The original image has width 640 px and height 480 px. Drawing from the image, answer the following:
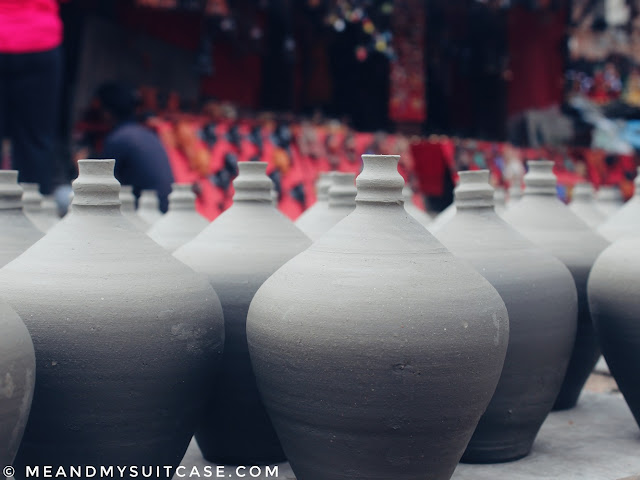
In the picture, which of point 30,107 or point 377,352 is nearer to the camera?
point 377,352

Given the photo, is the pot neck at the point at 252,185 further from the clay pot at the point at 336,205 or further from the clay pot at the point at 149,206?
the clay pot at the point at 149,206

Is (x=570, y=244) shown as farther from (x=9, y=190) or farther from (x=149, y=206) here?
(x=149, y=206)

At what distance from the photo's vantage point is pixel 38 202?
2.77 meters

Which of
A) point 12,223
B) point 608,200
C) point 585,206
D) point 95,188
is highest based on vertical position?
point 95,188

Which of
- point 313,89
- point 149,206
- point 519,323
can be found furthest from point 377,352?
point 313,89

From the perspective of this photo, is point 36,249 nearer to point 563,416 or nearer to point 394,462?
point 394,462

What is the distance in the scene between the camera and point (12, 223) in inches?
81.5

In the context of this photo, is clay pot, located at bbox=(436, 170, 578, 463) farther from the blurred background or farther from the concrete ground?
the blurred background

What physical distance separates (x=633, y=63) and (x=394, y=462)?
36.3ft

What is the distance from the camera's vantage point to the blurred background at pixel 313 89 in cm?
460

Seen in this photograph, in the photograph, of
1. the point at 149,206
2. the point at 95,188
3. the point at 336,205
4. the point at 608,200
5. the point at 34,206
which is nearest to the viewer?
the point at 95,188

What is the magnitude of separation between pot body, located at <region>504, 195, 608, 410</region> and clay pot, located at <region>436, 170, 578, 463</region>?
0.37 meters

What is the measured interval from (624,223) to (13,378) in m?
2.35

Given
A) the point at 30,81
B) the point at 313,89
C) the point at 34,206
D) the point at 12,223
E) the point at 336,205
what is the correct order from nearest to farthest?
the point at 12,223 → the point at 336,205 → the point at 34,206 → the point at 30,81 → the point at 313,89
